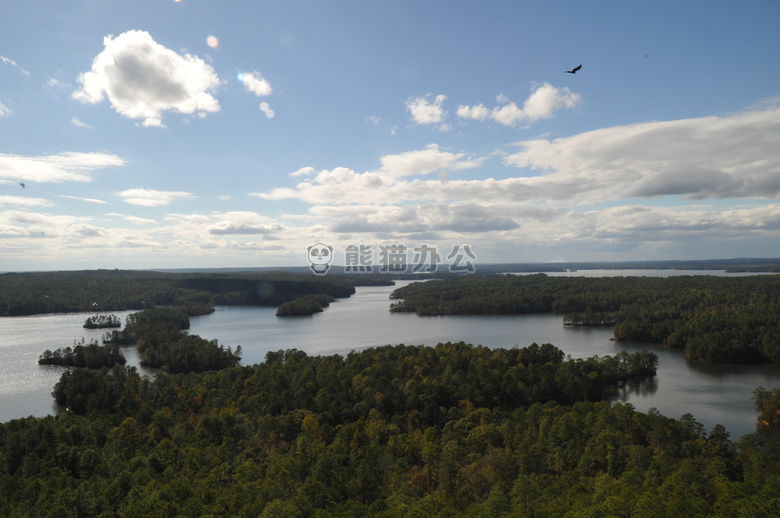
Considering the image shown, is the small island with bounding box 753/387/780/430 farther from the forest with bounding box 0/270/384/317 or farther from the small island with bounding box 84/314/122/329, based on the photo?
the forest with bounding box 0/270/384/317

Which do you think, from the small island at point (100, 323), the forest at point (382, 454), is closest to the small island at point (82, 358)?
the forest at point (382, 454)

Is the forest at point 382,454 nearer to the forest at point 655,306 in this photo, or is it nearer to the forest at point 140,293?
the forest at point 655,306

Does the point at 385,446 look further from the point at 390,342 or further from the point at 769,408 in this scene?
the point at 390,342

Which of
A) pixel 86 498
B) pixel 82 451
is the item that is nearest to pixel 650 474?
pixel 86 498

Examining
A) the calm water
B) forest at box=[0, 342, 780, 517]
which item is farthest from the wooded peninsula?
the calm water

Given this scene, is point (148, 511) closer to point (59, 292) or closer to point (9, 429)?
point (9, 429)

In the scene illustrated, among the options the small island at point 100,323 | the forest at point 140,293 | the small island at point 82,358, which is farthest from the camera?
the forest at point 140,293
